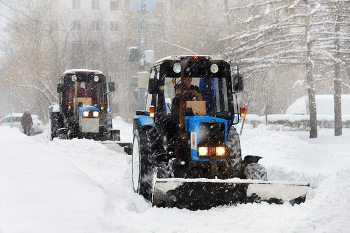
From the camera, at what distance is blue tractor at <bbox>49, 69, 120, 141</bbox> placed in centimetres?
1223

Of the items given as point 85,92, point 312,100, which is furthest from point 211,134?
point 312,100

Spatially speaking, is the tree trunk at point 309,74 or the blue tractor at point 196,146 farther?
the tree trunk at point 309,74

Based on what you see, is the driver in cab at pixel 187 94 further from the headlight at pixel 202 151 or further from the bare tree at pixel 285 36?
the bare tree at pixel 285 36

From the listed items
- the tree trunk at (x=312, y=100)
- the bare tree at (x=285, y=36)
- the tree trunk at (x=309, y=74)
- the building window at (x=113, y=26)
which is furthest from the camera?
the building window at (x=113, y=26)

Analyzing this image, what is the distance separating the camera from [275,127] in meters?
28.0

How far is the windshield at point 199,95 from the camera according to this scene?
6363 mm

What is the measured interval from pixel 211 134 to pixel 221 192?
2.78 ft

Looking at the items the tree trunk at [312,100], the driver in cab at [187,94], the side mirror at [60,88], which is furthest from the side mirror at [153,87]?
the tree trunk at [312,100]

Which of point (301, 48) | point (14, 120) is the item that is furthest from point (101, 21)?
point (301, 48)

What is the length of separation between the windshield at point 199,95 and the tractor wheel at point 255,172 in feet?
3.35

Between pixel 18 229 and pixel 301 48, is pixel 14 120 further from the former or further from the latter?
pixel 18 229

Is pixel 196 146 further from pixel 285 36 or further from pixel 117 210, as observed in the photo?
pixel 285 36

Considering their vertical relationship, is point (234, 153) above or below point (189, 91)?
below

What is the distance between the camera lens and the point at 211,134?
5.70m
